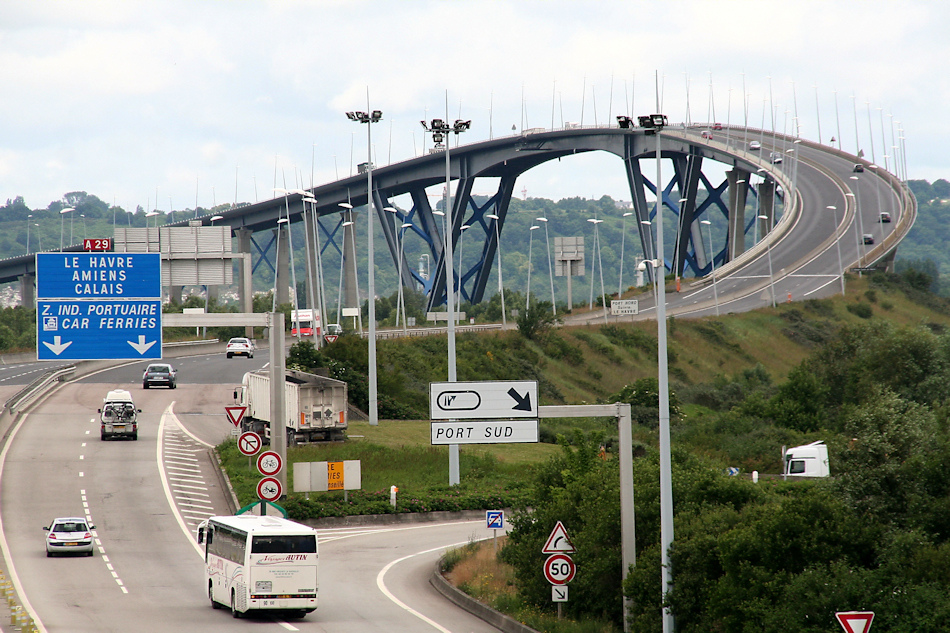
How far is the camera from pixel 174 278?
4134 cm

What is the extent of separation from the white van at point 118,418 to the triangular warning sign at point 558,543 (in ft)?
116

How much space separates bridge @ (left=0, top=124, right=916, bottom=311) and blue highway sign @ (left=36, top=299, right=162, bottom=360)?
3339 inches

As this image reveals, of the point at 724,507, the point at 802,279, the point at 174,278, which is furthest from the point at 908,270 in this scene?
the point at 724,507

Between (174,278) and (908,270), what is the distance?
103 m

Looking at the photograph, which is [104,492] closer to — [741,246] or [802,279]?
[802,279]

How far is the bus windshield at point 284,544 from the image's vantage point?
957 inches

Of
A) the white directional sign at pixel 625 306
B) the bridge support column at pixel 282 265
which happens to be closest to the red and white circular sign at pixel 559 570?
the white directional sign at pixel 625 306

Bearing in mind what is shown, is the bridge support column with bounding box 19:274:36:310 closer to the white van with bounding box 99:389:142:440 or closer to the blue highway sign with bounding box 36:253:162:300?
the white van with bounding box 99:389:142:440

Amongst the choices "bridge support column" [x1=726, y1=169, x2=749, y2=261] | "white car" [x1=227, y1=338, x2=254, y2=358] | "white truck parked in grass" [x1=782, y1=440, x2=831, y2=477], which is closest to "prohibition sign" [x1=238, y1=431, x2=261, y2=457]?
"white truck parked in grass" [x1=782, y1=440, x2=831, y2=477]

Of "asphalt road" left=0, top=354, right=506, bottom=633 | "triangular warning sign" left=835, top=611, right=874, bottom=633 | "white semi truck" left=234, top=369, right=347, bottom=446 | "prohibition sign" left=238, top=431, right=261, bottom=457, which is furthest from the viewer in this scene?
"white semi truck" left=234, top=369, right=347, bottom=446

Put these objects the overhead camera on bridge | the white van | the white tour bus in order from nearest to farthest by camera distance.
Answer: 1. the overhead camera on bridge
2. the white tour bus
3. the white van

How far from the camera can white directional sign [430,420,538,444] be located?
22.4 m

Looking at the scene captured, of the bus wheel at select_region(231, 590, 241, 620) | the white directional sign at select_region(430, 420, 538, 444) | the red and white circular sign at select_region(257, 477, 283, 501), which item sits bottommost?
the bus wheel at select_region(231, 590, 241, 620)

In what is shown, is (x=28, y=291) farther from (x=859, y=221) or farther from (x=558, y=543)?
(x=558, y=543)
